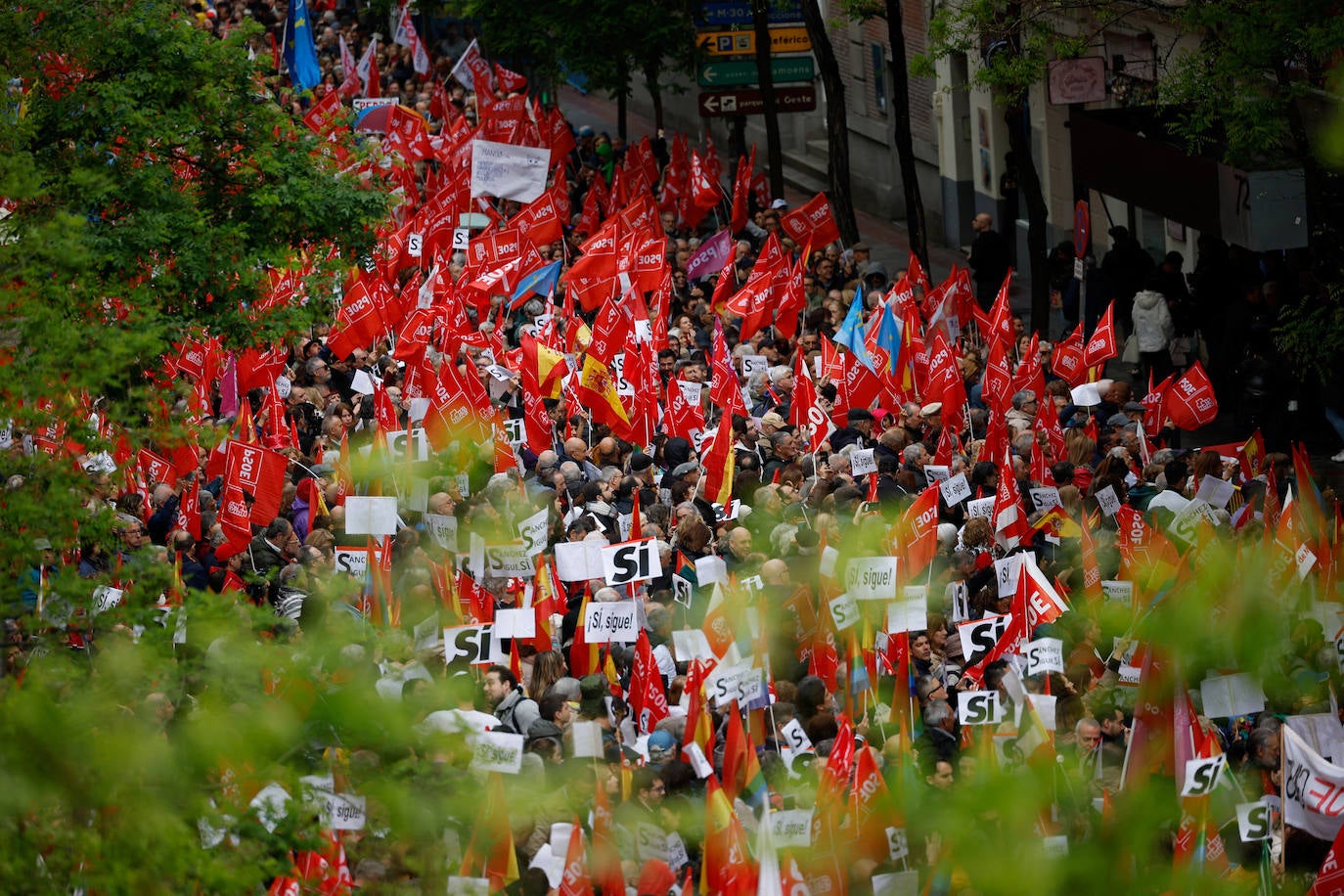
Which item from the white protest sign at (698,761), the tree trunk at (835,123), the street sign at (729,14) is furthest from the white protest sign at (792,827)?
the street sign at (729,14)

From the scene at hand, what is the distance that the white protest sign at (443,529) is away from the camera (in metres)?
15.2

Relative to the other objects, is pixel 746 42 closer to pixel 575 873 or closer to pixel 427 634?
pixel 427 634

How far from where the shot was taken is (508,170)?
28188mm

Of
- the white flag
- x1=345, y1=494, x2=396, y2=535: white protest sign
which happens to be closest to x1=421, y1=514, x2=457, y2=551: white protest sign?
x1=345, y1=494, x2=396, y2=535: white protest sign

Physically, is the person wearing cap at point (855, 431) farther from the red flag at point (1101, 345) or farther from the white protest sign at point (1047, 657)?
the white protest sign at point (1047, 657)

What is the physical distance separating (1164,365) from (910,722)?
42.6ft

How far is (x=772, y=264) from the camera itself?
A: 22.6 metres

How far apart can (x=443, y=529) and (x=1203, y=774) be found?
277 inches

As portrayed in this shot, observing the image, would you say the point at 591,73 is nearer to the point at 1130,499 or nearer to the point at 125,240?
the point at 125,240

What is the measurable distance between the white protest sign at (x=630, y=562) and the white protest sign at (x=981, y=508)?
8.76 ft

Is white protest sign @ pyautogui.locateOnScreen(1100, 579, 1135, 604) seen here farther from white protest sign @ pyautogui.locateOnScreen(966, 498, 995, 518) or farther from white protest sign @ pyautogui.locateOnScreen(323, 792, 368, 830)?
white protest sign @ pyautogui.locateOnScreen(323, 792, 368, 830)

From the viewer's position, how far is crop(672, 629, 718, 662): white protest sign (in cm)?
1234

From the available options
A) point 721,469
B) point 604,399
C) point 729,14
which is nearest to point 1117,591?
point 721,469

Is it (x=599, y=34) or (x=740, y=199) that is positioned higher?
(x=599, y=34)
